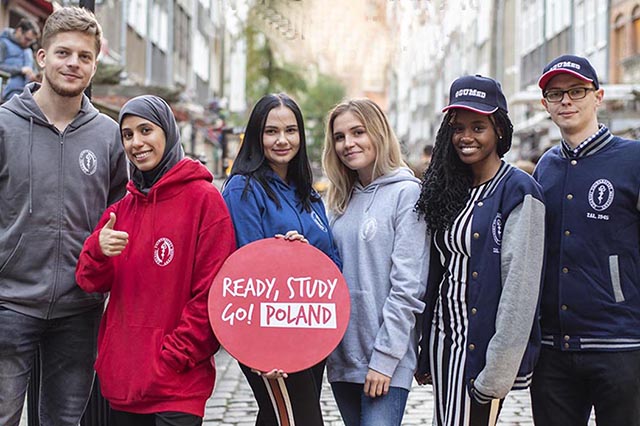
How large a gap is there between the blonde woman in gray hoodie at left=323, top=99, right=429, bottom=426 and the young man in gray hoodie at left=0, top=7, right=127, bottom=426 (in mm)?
1195

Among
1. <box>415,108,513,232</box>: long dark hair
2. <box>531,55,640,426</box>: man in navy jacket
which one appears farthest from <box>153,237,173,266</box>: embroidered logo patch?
<box>531,55,640,426</box>: man in navy jacket

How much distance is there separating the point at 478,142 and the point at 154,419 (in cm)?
189

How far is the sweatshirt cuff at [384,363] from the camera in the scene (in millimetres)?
4230

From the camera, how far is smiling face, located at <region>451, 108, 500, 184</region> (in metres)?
4.15

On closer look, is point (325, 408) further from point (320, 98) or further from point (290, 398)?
point (320, 98)

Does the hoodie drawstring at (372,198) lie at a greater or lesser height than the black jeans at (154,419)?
greater

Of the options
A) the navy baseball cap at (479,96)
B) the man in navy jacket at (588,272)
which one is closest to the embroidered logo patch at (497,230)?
the man in navy jacket at (588,272)

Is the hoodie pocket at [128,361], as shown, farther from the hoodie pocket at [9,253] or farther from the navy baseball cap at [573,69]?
the navy baseball cap at [573,69]

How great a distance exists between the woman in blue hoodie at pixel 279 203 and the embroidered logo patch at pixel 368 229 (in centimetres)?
17

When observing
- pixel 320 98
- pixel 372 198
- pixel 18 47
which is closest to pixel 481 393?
pixel 372 198

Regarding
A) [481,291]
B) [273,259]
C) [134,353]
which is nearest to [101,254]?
[134,353]

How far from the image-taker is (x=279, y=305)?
4098 mm

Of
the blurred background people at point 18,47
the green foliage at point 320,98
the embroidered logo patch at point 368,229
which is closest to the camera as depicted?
the embroidered logo patch at point 368,229

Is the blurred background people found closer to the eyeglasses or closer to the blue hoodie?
the blue hoodie
